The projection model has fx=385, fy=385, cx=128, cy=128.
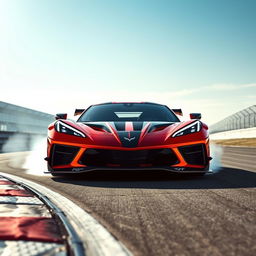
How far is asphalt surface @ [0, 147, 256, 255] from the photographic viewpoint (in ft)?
6.81

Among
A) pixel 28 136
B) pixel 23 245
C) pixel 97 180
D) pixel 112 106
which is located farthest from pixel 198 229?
pixel 28 136

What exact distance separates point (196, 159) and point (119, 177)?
1.11 meters

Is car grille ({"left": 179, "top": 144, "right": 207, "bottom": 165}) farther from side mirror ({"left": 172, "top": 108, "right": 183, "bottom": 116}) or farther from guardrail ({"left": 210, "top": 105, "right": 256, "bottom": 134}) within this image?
guardrail ({"left": 210, "top": 105, "right": 256, "bottom": 134})

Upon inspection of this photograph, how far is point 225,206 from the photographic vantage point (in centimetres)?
318

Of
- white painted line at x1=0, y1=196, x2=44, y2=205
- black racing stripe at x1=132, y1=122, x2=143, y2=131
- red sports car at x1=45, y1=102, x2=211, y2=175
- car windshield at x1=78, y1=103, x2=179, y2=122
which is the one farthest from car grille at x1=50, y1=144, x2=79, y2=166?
white painted line at x1=0, y1=196, x2=44, y2=205

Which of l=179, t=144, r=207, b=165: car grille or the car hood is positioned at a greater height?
the car hood

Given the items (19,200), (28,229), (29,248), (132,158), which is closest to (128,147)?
(132,158)

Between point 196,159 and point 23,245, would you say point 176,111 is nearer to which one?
point 196,159

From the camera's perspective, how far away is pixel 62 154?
5102 millimetres

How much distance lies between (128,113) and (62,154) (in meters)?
1.97

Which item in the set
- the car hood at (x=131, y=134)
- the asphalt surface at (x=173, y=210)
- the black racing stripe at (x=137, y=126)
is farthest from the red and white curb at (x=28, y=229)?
the black racing stripe at (x=137, y=126)

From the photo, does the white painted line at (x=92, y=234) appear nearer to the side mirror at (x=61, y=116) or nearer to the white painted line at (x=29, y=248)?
the white painted line at (x=29, y=248)

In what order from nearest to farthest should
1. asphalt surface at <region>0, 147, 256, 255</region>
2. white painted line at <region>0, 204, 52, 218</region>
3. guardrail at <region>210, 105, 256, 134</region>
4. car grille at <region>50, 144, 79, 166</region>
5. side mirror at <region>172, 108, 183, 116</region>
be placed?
asphalt surface at <region>0, 147, 256, 255</region> < white painted line at <region>0, 204, 52, 218</region> < car grille at <region>50, 144, 79, 166</region> < side mirror at <region>172, 108, 183, 116</region> < guardrail at <region>210, 105, 256, 134</region>

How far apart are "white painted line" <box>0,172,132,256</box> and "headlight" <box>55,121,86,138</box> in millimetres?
1908
